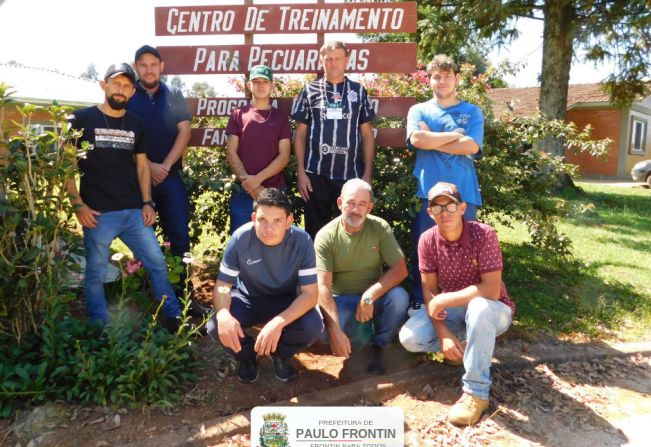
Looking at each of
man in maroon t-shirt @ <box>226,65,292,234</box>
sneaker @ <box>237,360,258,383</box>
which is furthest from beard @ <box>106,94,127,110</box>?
sneaker @ <box>237,360,258,383</box>

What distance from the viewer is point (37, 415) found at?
2943mm

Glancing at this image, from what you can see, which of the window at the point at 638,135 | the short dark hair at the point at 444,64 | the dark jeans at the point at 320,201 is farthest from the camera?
the window at the point at 638,135

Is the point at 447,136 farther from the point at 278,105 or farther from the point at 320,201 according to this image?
the point at 278,105

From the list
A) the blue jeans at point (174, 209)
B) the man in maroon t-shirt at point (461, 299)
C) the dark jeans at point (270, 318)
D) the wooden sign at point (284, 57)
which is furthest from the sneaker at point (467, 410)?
the wooden sign at point (284, 57)

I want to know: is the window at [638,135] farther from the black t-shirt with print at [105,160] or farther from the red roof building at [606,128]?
the black t-shirt with print at [105,160]

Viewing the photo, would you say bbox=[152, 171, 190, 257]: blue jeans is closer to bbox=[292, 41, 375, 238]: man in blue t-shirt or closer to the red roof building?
bbox=[292, 41, 375, 238]: man in blue t-shirt

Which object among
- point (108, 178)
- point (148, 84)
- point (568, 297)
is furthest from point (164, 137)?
point (568, 297)

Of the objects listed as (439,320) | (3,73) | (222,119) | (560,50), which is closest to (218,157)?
(222,119)

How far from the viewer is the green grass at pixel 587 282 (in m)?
4.66

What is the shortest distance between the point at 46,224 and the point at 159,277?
3.16 feet

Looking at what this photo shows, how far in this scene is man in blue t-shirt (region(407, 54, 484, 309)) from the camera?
12.6ft

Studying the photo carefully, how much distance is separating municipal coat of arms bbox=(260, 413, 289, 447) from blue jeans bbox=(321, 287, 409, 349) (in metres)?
1.14

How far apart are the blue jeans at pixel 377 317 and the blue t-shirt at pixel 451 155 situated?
92 cm

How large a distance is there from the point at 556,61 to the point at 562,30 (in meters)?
0.71
